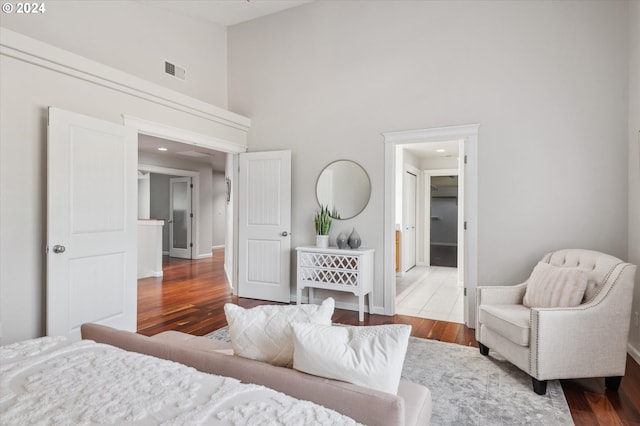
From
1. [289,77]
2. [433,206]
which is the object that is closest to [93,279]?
[289,77]

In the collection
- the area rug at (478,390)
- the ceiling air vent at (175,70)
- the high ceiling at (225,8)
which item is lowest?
the area rug at (478,390)

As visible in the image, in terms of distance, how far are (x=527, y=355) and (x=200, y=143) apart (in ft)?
12.3

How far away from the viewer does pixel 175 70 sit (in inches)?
168

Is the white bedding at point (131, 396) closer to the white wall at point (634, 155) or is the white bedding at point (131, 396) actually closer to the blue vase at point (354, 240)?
the blue vase at point (354, 240)

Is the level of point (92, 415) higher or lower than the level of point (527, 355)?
higher

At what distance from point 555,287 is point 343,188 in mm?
2353

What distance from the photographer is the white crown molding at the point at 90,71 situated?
252 cm

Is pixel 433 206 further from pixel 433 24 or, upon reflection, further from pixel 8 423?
pixel 8 423

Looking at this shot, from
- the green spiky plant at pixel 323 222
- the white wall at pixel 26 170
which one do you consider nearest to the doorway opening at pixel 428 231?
the green spiky plant at pixel 323 222

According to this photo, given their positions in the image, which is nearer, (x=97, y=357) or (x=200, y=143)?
(x=97, y=357)

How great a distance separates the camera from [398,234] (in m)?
6.31

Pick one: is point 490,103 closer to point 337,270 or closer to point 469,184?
point 469,184

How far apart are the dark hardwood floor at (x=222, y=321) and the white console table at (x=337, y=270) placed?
34 cm

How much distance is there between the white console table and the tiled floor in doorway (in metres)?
0.66
